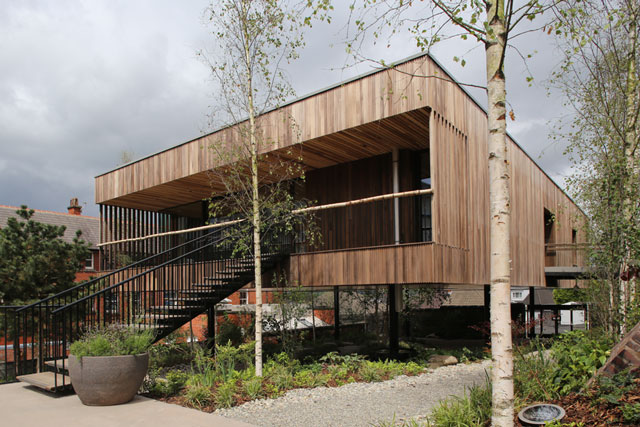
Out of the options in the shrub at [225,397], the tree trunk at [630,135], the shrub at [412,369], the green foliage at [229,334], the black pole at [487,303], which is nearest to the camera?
the shrub at [225,397]

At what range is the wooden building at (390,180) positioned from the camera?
848 cm

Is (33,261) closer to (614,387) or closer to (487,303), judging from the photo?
(614,387)

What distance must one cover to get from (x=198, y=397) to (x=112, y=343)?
1371 millimetres

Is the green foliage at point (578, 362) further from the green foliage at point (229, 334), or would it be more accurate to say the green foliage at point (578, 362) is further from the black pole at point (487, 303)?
the black pole at point (487, 303)

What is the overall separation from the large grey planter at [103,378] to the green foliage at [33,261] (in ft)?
22.4

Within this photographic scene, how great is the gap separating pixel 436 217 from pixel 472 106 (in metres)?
3.39

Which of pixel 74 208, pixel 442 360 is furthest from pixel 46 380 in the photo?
pixel 74 208

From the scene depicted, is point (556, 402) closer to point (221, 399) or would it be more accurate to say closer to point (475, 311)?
point (221, 399)

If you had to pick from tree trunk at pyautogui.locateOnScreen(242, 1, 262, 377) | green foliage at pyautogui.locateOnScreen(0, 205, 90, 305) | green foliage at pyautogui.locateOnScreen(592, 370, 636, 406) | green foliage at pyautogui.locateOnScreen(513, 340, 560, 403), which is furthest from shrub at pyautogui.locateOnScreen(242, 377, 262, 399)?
green foliage at pyautogui.locateOnScreen(0, 205, 90, 305)

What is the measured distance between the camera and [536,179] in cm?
1579

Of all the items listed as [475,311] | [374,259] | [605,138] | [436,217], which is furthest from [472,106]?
[475,311]

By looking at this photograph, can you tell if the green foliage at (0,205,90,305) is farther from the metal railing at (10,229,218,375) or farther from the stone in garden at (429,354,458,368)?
the stone in garden at (429,354,458,368)

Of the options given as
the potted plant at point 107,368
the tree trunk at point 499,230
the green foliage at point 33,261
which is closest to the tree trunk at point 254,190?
the potted plant at point 107,368

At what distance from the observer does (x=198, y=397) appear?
657cm
